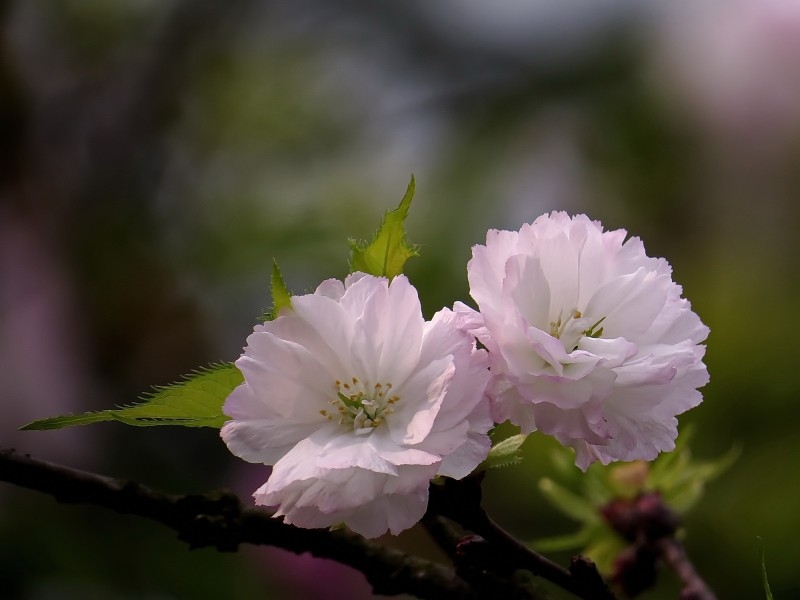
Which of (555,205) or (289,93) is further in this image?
(289,93)

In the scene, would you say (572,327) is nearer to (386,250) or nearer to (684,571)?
(386,250)

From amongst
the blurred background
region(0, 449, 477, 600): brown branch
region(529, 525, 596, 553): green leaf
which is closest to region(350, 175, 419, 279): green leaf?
region(0, 449, 477, 600): brown branch

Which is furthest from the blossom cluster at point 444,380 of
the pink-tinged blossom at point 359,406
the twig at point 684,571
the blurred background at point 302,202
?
the blurred background at point 302,202

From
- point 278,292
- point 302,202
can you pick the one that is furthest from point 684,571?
point 302,202

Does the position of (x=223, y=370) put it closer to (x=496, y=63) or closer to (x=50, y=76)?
(x=50, y=76)

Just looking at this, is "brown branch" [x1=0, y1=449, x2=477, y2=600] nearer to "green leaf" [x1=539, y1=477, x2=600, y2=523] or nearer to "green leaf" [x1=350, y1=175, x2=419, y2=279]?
"green leaf" [x1=350, y1=175, x2=419, y2=279]

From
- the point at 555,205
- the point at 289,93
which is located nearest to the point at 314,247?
the point at 555,205

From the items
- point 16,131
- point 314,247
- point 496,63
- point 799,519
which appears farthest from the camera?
point 496,63

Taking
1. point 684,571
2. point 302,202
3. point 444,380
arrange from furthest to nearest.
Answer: point 302,202
point 684,571
point 444,380
